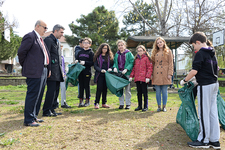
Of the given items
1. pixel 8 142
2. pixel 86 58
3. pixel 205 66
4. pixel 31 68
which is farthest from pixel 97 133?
pixel 86 58

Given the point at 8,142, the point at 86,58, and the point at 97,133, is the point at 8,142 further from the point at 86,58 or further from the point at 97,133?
the point at 86,58

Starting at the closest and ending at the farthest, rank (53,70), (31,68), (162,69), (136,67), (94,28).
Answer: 1. (31,68)
2. (53,70)
3. (162,69)
4. (136,67)
5. (94,28)

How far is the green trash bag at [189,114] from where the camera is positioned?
3.05 m

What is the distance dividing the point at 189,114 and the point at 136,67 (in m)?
2.55

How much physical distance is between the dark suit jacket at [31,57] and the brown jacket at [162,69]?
9.92 ft

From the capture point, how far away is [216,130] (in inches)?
112

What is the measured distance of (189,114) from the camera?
3.18m

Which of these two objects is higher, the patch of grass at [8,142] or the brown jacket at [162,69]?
the brown jacket at [162,69]

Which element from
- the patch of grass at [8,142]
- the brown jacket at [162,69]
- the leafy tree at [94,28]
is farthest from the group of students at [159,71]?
the leafy tree at [94,28]

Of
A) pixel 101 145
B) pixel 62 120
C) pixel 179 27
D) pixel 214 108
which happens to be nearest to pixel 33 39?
pixel 62 120

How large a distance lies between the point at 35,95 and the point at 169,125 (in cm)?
288

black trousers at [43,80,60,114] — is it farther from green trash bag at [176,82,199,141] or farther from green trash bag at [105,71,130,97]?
green trash bag at [176,82,199,141]

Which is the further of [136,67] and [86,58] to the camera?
[86,58]

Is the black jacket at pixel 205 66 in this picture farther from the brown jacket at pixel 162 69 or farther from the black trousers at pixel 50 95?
the black trousers at pixel 50 95
